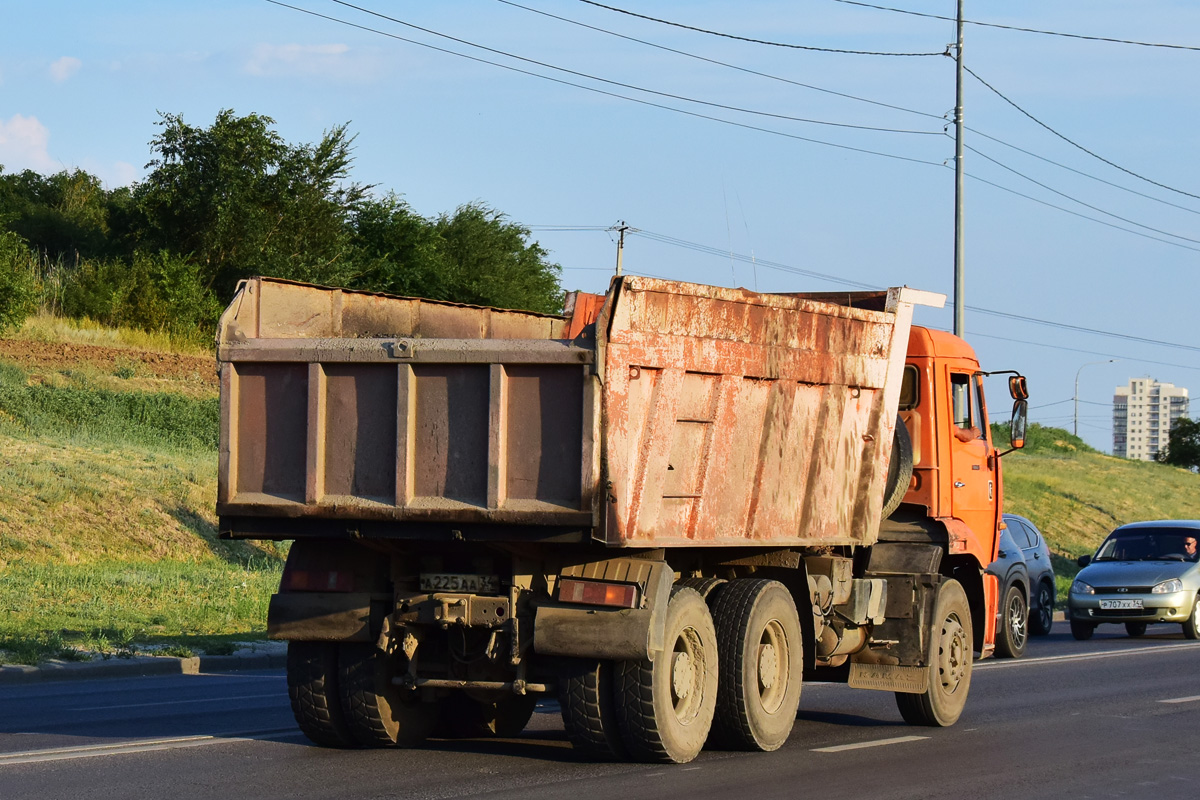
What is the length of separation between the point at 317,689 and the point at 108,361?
31.4 m

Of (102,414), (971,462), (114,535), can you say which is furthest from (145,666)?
(102,414)

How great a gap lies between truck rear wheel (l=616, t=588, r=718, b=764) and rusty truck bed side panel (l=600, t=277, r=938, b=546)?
1.66 ft

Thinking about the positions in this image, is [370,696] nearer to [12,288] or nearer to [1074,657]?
[1074,657]

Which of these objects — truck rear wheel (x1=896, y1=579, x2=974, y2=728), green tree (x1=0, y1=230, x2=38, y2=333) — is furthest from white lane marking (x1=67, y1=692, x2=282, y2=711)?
green tree (x1=0, y1=230, x2=38, y2=333)

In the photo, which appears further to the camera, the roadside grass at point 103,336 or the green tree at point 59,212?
the green tree at point 59,212

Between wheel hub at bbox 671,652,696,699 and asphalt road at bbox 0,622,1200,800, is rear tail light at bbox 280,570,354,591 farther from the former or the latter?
wheel hub at bbox 671,652,696,699

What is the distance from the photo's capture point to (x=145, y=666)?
600 inches

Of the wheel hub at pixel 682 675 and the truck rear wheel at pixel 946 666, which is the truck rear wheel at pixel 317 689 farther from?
the truck rear wheel at pixel 946 666

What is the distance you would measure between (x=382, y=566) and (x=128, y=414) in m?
27.2

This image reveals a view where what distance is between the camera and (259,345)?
887 centimetres

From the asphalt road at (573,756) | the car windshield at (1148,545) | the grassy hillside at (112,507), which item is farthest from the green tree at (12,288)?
the car windshield at (1148,545)

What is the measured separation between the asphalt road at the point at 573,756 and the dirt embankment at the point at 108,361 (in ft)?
82.0

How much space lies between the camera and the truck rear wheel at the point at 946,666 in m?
11.3

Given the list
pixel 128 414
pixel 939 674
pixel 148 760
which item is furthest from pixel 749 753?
pixel 128 414
